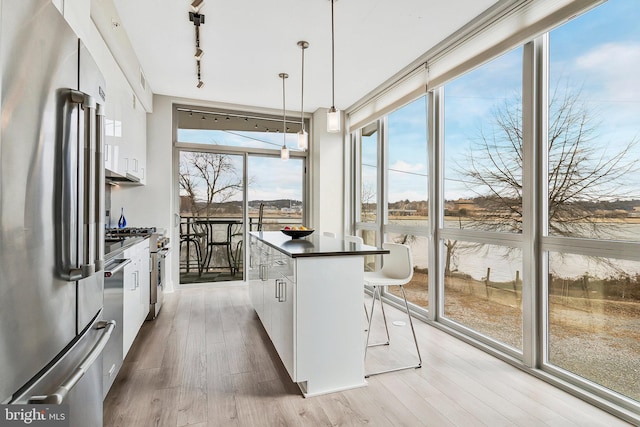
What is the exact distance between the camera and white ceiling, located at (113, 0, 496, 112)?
8.96ft

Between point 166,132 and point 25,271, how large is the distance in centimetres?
440

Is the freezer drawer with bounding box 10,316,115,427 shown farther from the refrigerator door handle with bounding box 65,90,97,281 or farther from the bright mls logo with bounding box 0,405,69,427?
the refrigerator door handle with bounding box 65,90,97,281

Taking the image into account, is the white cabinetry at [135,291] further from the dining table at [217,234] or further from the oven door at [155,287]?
the dining table at [217,234]

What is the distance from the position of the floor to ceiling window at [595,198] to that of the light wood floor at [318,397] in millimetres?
359

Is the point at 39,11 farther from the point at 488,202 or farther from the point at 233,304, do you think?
the point at 233,304

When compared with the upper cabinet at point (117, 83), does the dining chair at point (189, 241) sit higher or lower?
lower

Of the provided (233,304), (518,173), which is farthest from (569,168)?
(233,304)

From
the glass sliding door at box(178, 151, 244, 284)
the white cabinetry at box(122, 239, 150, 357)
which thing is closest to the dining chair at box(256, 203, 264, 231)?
the glass sliding door at box(178, 151, 244, 284)

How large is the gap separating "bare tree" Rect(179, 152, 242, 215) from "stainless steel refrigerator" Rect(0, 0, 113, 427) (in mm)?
3956

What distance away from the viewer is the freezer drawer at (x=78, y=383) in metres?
0.83

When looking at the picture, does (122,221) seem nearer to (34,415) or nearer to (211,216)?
(211,216)

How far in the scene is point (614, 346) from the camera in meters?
2.01

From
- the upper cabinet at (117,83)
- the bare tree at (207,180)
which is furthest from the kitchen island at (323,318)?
the bare tree at (207,180)

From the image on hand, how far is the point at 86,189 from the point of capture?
1.11 m
